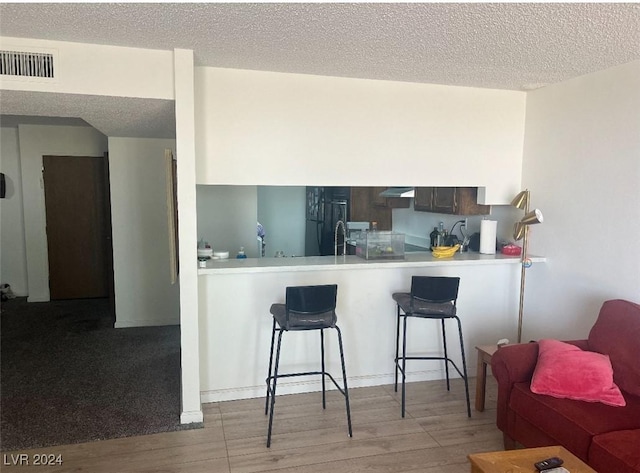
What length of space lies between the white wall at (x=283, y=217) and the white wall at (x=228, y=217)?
78.4 inches

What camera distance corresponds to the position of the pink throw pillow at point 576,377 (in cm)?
253

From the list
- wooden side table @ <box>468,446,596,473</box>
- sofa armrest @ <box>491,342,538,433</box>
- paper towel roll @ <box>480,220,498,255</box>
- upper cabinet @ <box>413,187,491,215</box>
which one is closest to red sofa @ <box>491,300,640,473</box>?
sofa armrest @ <box>491,342,538,433</box>

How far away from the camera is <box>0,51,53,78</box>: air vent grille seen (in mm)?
2730

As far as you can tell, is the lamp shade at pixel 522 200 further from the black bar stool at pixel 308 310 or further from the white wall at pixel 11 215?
the white wall at pixel 11 215

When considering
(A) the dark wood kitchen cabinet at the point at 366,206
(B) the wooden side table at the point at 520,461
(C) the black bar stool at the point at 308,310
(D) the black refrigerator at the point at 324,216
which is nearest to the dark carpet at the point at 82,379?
(C) the black bar stool at the point at 308,310

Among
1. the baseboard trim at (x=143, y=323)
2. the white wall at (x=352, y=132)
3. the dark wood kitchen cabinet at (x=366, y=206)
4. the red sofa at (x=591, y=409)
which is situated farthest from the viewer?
the dark wood kitchen cabinet at (x=366, y=206)

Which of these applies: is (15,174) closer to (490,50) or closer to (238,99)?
(238,99)

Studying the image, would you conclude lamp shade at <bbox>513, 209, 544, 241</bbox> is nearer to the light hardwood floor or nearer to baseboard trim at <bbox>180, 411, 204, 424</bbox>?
the light hardwood floor

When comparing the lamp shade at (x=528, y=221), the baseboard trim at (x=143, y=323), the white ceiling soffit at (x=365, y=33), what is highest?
the white ceiling soffit at (x=365, y=33)

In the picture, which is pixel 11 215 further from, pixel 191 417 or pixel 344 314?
pixel 344 314

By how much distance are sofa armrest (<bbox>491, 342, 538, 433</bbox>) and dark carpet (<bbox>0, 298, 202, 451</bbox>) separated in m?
2.03

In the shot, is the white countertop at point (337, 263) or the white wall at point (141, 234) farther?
the white wall at point (141, 234)

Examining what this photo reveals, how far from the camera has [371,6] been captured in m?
2.20

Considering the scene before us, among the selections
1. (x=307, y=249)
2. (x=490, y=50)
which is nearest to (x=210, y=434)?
(x=490, y=50)
